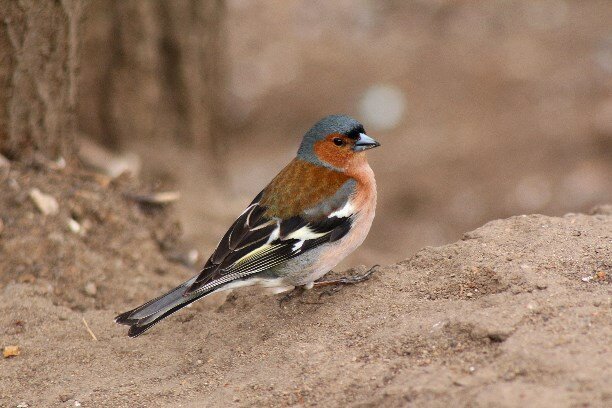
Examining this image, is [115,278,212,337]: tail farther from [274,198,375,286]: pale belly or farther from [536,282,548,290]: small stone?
[536,282,548,290]: small stone

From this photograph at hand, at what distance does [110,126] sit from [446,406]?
596 cm

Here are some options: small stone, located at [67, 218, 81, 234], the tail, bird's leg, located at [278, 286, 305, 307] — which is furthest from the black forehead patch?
small stone, located at [67, 218, 81, 234]

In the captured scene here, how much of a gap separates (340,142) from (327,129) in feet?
0.39

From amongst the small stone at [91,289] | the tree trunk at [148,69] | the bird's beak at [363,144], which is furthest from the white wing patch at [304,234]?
the tree trunk at [148,69]

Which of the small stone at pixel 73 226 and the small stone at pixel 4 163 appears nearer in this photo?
the small stone at pixel 73 226

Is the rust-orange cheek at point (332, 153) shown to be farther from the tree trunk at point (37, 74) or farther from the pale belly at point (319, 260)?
the tree trunk at point (37, 74)

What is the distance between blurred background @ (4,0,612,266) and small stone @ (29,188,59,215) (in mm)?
949

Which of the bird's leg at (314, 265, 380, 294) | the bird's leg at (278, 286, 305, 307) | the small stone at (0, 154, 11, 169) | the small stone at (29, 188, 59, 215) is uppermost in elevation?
the small stone at (0, 154, 11, 169)

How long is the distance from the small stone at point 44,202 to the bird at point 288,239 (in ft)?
5.20

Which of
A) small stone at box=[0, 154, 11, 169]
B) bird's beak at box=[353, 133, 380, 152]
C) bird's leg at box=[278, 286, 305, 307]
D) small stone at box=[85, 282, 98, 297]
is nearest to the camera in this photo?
bird's leg at box=[278, 286, 305, 307]

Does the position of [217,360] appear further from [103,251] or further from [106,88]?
[106,88]

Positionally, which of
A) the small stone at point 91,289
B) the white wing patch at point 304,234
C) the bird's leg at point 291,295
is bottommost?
the small stone at point 91,289

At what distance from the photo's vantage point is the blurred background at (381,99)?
838cm

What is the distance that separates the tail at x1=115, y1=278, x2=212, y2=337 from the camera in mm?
4762
